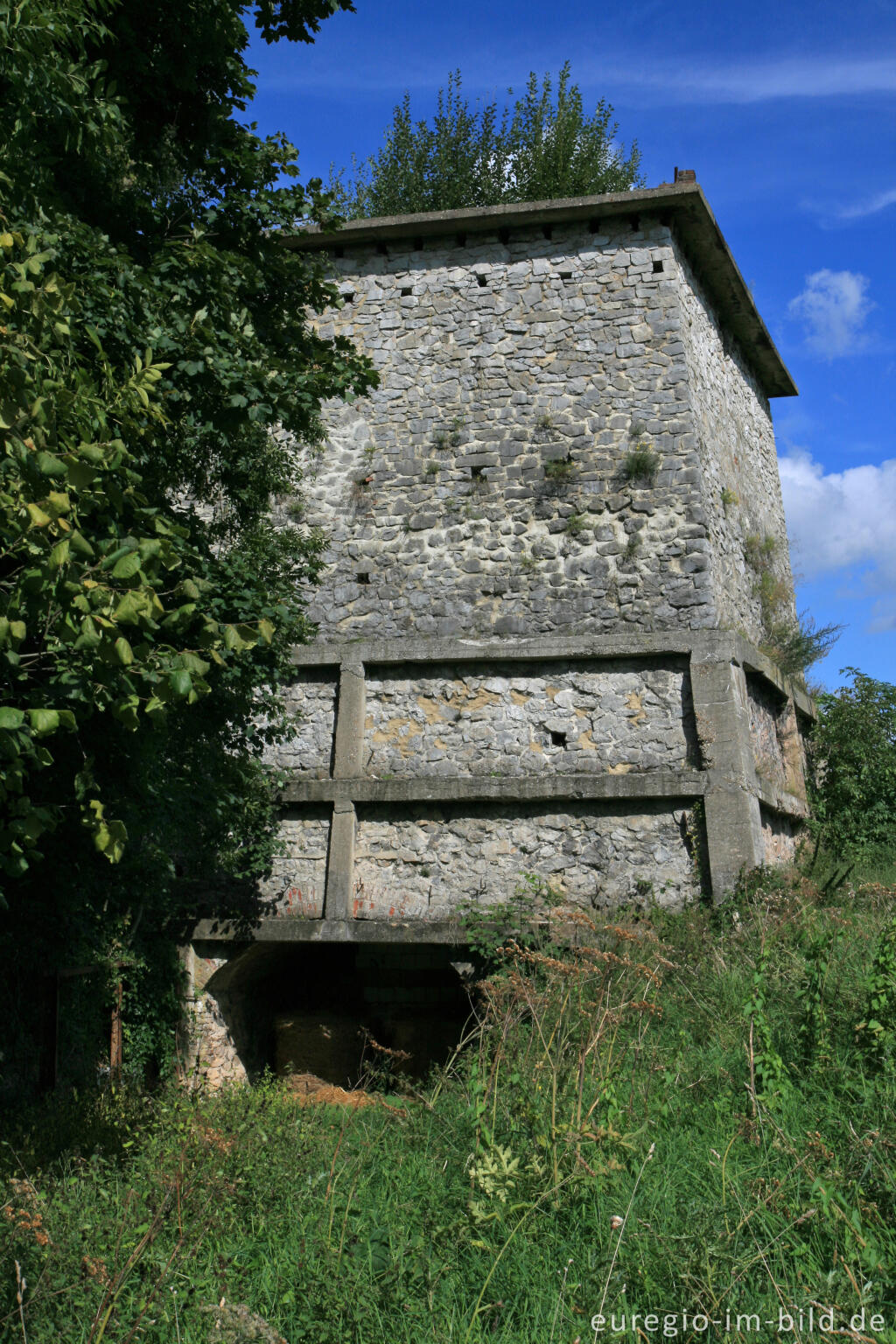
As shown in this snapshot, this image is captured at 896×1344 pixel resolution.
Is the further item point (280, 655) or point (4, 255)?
point (280, 655)

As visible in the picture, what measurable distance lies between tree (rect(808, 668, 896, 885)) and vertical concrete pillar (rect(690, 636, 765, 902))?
3117 mm

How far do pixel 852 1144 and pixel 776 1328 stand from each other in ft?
3.66

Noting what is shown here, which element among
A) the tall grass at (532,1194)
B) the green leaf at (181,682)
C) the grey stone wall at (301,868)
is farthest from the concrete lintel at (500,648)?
the green leaf at (181,682)

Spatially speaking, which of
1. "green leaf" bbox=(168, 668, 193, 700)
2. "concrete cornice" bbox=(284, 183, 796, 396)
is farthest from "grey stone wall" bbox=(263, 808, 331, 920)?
"green leaf" bbox=(168, 668, 193, 700)

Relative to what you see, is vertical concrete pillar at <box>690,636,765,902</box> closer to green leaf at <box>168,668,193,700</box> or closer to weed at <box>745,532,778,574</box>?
weed at <box>745,532,778,574</box>

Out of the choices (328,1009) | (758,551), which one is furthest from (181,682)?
(758,551)

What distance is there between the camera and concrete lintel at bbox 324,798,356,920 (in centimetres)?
874

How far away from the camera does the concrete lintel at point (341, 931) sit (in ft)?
27.5

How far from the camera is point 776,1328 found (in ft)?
9.91

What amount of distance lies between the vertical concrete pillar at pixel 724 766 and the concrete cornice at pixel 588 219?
432 centimetres

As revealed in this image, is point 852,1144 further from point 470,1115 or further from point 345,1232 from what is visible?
point 345,1232

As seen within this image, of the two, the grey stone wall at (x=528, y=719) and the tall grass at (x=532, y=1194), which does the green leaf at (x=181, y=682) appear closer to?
the tall grass at (x=532, y=1194)

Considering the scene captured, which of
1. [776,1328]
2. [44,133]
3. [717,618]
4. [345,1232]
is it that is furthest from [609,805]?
[44,133]

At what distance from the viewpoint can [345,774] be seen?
9.03 metres
